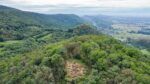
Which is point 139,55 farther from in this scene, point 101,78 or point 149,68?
point 101,78

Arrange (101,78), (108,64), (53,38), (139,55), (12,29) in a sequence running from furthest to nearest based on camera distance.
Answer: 1. (12,29)
2. (53,38)
3. (139,55)
4. (108,64)
5. (101,78)

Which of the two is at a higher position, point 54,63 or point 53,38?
point 54,63

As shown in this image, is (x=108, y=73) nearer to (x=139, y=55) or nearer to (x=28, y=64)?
(x=139, y=55)

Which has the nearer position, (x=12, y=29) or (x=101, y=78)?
(x=101, y=78)

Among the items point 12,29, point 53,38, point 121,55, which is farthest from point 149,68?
point 12,29

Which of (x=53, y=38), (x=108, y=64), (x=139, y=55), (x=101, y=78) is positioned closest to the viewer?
(x=101, y=78)

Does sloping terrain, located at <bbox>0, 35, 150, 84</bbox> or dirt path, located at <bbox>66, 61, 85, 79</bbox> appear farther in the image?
dirt path, located at <bbox>66, 61, 85, 79</bbox>

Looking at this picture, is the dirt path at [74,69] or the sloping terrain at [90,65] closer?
the sloping terrain at [90,65]

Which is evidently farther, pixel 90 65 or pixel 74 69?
pixel 90 65

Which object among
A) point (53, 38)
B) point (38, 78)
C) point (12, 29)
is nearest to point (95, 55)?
point (38, 78)

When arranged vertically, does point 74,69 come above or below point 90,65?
below
